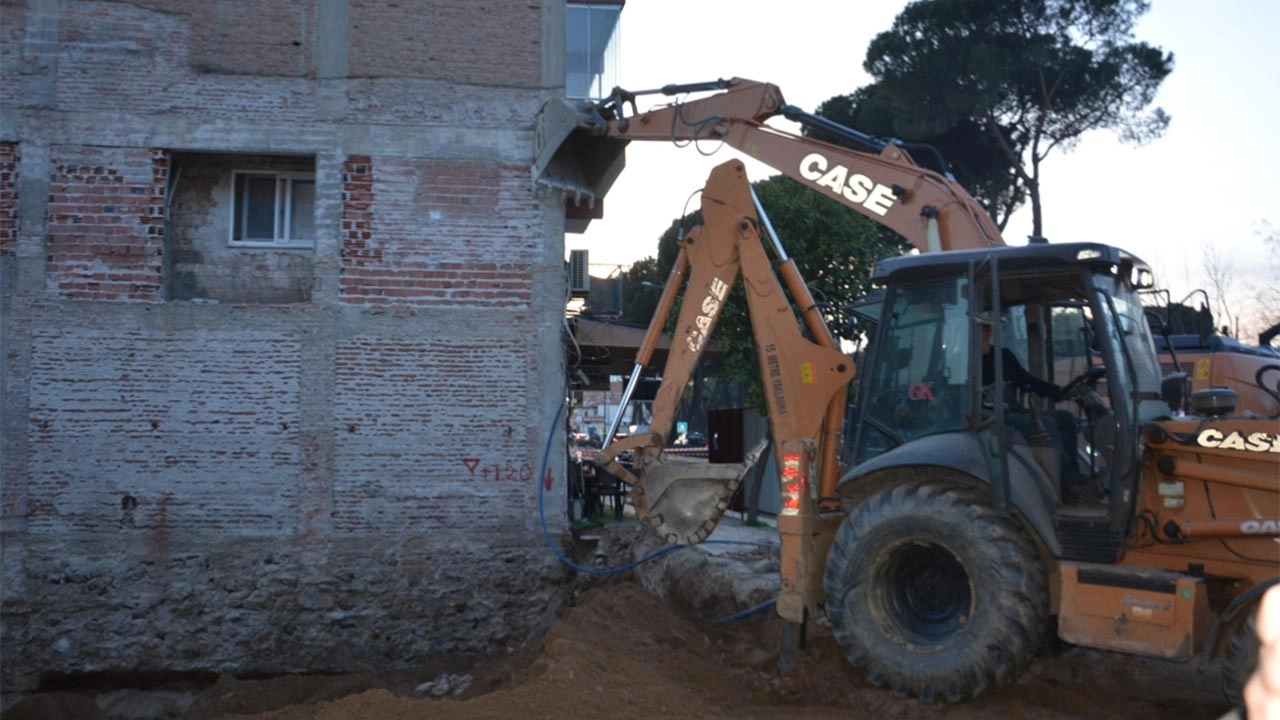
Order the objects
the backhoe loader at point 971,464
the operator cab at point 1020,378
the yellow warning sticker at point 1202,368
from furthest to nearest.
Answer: the yellow warning sticker at point 1202,368, the operator cab at point 1020,378, the backhoe loader at point 971,464

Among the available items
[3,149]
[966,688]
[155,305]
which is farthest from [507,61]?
[966,688]

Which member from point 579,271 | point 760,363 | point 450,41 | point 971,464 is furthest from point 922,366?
point 579,271

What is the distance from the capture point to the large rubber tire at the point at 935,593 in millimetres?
6746

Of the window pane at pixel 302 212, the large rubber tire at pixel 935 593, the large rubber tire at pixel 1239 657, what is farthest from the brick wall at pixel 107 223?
the large rubber tire at pixel 1239 657

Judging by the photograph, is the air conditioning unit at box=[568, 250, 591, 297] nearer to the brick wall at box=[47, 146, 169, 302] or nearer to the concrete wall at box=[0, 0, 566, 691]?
the concrete wall at box=[0, 0, 566, 691]

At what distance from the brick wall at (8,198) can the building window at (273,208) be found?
215cm

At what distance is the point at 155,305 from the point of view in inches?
461

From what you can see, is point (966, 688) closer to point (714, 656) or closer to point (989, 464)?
point (989, 464)

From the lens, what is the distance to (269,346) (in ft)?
38.7

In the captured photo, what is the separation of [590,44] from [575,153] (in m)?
2.03

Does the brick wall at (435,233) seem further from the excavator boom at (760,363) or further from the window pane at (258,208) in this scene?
the excavator boom at (760,363)

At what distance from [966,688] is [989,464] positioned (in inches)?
54.8

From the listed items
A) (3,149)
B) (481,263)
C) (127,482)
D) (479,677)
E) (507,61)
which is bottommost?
(479,677)

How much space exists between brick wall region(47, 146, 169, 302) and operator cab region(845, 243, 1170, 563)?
776cm
